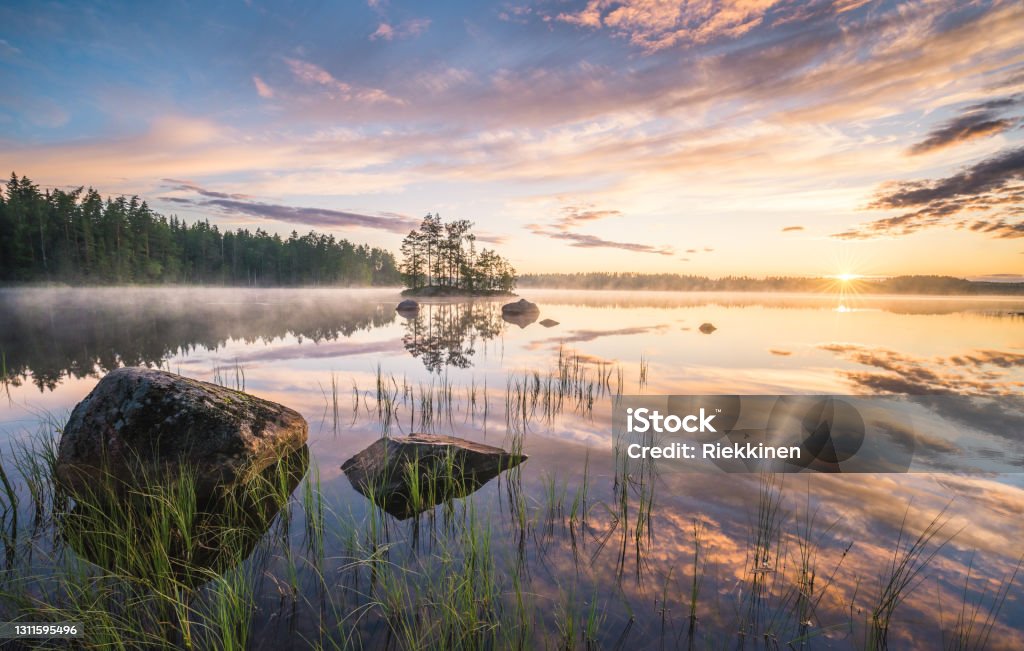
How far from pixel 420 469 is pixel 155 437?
3808 millimetres

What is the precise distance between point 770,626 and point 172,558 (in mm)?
5849

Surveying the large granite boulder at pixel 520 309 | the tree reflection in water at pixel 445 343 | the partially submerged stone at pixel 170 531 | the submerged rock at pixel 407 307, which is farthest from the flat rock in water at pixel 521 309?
the partially submerged stone at pixel 170 531

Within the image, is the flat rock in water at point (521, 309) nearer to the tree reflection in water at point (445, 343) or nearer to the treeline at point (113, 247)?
the tree reflection in water at point (445, 343)

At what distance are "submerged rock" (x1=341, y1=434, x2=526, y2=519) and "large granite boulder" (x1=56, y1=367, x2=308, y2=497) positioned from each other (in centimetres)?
158

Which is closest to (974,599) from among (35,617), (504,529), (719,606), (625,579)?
(719,606)

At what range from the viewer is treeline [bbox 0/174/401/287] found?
236 ft

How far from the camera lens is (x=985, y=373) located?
15.8 meters

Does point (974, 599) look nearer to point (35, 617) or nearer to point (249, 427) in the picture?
point (35, 617)

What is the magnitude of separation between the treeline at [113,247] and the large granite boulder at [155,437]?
98.3 meters

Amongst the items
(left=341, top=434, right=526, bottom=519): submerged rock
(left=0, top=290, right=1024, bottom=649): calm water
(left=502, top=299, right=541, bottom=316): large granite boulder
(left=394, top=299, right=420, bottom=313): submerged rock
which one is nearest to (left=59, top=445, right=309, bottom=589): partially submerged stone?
(left=0, top=290, right=1024, bottom=649): calm water

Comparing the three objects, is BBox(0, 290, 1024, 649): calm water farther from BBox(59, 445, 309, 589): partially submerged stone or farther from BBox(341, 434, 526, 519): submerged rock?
BBox(59, 445, 309, 589): partially submerged stone

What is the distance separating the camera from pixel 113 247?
82500 mm

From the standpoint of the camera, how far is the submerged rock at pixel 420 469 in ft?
19.0

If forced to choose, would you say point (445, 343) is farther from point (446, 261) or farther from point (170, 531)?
point (446, 261)
